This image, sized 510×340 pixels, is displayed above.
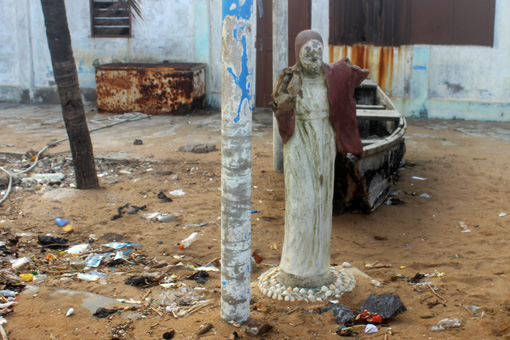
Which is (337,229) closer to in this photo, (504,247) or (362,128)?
(504,247)

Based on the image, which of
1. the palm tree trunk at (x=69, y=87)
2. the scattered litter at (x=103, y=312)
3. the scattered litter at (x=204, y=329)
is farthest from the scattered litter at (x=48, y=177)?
the scattered litter at (x=204, y=329)

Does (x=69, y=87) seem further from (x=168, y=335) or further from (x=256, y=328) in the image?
(x=256, y=328)

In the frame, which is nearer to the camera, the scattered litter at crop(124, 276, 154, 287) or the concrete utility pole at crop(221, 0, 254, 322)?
the concrete utility pole at crop(221, 0, 254, 322)

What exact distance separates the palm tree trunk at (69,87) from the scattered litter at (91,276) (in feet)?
8.55

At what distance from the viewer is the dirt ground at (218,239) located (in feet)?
13.4

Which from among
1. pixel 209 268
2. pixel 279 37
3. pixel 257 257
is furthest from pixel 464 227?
pixel 279 37

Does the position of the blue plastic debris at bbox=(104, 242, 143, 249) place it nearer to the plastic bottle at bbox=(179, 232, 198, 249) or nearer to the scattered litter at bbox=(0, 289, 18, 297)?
the plastic bottle at bbox=(179, 232, 198, 249)

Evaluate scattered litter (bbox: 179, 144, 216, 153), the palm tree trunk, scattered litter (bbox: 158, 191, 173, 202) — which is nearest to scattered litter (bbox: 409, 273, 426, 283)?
scattered litter (bbox: 158, 191, 173, 202)

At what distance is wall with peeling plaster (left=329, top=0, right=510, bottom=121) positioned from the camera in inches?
481

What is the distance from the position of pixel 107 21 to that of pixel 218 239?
32.6ft

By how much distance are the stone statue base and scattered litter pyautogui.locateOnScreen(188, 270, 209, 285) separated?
0.54 meters

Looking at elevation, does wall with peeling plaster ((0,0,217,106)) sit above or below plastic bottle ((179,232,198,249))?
above

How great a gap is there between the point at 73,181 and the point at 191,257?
321cm

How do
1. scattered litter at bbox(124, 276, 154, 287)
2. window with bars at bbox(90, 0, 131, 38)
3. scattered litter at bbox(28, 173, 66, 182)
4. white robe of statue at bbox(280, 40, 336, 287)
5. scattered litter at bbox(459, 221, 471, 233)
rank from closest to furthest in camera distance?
white robe of statue at bbox(280, 40, 336, 287) < scattered litter at bbox(124, 276, 154, 287) < scattered litter at bbox(459, 221, 471, 233) < scattered litter at bbox(28, 173, 66, 182) < window with bars at bbox(90, 0, 131, 38)
